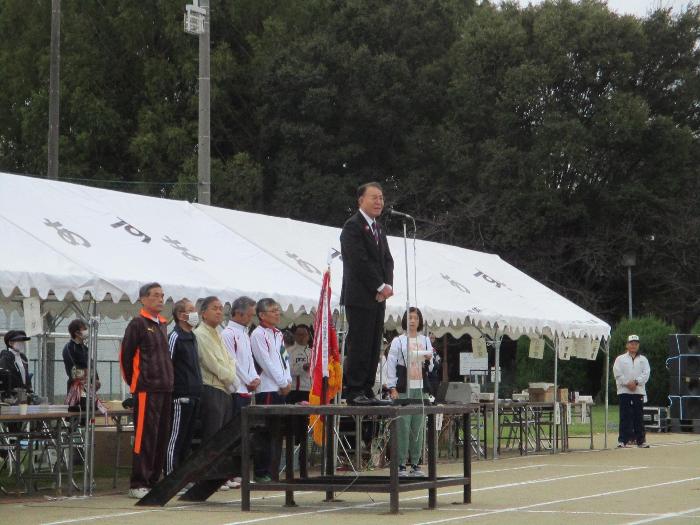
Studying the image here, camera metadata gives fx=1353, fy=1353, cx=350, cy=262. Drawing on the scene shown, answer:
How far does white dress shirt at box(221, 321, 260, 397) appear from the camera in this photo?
12.8 meters

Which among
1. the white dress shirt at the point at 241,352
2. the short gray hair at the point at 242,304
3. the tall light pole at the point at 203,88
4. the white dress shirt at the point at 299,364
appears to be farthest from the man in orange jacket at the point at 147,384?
the tall light pole at the point at 203,88

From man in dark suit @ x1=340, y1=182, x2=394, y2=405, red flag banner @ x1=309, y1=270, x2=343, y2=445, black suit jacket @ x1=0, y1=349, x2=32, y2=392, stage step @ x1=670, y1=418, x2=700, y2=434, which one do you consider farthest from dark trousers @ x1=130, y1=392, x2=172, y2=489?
stage step @ x1=670, y1=418, x2=700, y2=434

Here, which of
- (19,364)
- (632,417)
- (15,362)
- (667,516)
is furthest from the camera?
(632,417)

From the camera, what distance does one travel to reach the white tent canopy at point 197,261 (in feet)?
40.1

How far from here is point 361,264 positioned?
10.4m

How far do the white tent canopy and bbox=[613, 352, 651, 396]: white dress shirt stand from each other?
3.04ft

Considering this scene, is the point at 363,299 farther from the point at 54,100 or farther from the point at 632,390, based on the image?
the point at 54,100

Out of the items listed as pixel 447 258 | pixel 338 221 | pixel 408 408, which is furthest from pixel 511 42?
pixel 408 408

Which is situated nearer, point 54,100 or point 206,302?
point 206,302

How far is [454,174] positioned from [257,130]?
20.0 ft

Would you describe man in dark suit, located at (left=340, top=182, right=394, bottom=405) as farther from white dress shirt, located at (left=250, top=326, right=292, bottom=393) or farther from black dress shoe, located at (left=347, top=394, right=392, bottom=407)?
white dress shirt, located at (left=250, top=326, right=292, bottom=393)

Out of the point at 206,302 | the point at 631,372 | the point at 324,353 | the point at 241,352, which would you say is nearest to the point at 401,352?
the point at 241,352

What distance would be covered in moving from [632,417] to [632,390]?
1.56ft

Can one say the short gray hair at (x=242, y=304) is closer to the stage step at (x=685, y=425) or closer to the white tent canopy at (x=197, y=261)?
the white tent canopy at (x=197, y=261)
